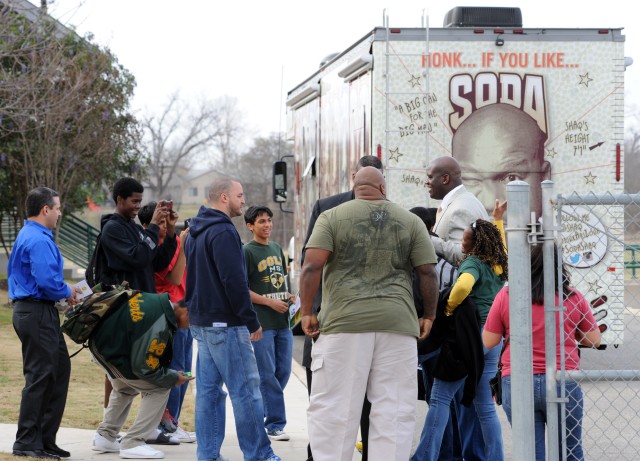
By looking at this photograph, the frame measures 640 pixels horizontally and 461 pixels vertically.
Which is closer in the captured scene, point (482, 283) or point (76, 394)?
point (482, 283)

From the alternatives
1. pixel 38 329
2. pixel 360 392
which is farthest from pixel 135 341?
pixel 360 392

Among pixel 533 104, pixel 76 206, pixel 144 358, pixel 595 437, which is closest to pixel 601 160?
pixel 533 104

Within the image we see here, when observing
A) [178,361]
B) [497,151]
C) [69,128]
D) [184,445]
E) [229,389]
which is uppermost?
[69,128]

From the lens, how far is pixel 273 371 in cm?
823

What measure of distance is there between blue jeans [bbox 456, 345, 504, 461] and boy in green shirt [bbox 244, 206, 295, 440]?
1.78 metres

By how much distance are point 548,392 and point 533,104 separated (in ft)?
21.8

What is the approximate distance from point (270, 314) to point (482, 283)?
233 cm

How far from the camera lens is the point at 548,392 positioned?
4863mm

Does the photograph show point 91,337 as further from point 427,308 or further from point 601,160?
point 601,160

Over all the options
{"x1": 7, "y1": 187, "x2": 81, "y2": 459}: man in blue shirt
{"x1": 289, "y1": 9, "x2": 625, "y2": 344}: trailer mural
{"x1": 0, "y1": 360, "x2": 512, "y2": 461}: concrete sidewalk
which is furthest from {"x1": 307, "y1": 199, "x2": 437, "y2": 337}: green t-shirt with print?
{"x1": 289, "y1": 9, "x2": 625, "y2": 344}: trailer mural

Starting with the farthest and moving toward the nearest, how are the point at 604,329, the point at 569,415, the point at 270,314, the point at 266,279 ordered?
the point at 266,279
the point at 270,314
the point at 604,329
the point at 569,415

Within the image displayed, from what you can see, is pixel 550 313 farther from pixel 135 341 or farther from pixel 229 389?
pixel 135 341

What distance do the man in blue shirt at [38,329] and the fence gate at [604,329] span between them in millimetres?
3477

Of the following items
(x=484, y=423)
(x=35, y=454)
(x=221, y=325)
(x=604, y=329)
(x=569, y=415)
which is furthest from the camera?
(x=604, y=329)
